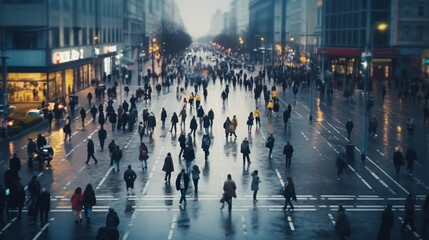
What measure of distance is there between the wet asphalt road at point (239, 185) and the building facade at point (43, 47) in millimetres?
15969

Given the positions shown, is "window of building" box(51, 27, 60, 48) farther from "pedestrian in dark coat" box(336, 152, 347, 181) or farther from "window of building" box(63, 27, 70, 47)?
"pedestrian in dark coat" box(336, 152, 347, 181)

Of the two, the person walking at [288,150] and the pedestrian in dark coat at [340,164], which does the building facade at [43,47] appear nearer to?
the person walking at [288,150]

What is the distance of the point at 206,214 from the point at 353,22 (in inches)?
3223

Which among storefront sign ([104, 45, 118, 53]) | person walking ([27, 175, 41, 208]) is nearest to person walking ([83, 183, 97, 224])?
person walking ([27, 175, 41, 208])

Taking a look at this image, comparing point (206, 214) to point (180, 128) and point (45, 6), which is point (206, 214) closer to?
point (180, 128)

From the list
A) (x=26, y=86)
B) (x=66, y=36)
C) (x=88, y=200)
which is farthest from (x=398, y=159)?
(x=66, y=36)

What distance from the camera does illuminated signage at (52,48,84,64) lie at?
207 ft

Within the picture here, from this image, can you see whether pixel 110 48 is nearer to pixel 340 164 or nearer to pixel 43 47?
pixel 43 47

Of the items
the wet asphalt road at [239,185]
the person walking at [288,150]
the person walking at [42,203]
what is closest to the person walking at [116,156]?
the wet asphalt road at [239,185]

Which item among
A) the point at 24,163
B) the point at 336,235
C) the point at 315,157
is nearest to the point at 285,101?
the point at 315,157

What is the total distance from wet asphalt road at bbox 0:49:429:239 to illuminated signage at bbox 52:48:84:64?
17275mm

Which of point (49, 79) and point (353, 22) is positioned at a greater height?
point (353, 22)

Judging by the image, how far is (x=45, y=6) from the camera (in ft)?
198

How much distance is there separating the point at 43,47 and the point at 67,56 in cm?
691
